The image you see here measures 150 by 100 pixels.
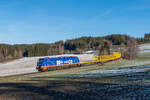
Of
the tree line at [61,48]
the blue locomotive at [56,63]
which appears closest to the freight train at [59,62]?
the blue locomotive at [56,63]

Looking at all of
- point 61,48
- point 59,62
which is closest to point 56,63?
point 59,62

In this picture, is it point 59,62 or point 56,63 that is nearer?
point 56,63

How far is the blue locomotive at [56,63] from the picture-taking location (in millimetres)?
45000

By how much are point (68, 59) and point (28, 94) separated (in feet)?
122

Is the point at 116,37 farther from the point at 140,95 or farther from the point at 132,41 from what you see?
the point at 140,95

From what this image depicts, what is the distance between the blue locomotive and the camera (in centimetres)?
4500

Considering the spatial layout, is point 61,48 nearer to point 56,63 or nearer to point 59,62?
point 59,62

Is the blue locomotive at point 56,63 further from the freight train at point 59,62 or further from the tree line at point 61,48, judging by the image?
the tree line at point 61,48

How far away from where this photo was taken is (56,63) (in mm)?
48000

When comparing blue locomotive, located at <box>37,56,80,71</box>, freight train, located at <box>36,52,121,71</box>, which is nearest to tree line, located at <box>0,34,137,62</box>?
freight train, located at <box>36,52,121,71</box>

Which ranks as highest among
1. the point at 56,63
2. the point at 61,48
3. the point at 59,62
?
the point at 61,48

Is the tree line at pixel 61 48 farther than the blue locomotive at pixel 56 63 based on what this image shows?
Yes

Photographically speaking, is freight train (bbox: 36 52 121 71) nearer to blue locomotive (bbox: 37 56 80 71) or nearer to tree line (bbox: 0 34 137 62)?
blue locomotive (bbox: 37 56 80 71)

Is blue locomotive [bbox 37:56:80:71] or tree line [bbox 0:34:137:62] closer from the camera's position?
blue locomotive [bbox 37:56:80:71]
